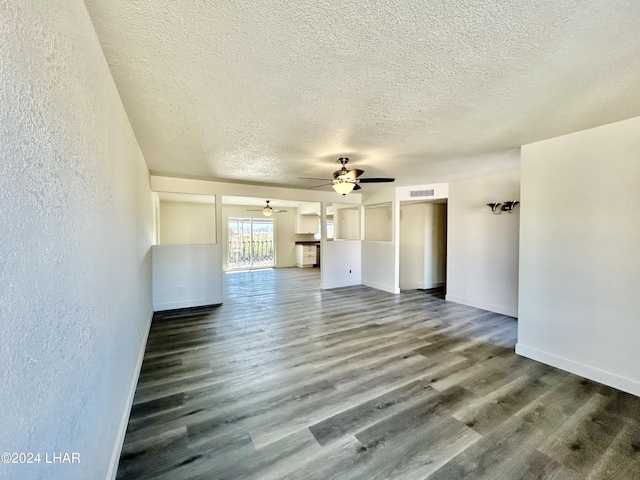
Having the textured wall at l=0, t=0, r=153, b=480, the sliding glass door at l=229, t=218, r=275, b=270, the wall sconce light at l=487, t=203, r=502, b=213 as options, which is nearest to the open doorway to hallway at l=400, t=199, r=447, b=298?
the wall sconce light at l=487, t=203, r=502, b=213

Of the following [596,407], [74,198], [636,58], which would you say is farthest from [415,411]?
[636,58]

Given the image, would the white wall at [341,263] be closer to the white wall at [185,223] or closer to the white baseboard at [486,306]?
the white baseboard at [486,306]

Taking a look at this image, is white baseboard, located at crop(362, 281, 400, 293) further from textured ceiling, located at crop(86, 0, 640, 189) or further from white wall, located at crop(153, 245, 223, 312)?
textured ceiling, located at crop(86, 0, 640, 189)

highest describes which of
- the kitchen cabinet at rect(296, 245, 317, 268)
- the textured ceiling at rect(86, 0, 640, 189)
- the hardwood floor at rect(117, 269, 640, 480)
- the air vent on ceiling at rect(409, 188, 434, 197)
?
the textured ceiling at rect(86, 0, 640, 189)

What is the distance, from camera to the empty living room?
2.73ft

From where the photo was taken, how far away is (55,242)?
2.80 feet

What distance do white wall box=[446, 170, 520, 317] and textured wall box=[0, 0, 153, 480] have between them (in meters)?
5.14

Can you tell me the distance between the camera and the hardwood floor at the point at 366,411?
1580 mm

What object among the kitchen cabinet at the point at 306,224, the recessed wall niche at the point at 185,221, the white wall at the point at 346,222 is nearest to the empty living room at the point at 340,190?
the white wall at the point at 346,222

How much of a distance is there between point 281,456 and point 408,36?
8.20 ft

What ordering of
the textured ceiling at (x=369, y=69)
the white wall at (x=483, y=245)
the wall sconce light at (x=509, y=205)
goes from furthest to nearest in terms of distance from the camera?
the white wall at (x=483, y=245)
the wall sconce light at (x=509, y=205)
the textured ceiling at (x=369, y=69)

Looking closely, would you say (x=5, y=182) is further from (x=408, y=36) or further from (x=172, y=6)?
(x=408, y=36)

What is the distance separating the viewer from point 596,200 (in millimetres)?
2463

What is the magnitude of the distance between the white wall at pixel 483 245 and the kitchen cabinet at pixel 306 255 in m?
5.69
